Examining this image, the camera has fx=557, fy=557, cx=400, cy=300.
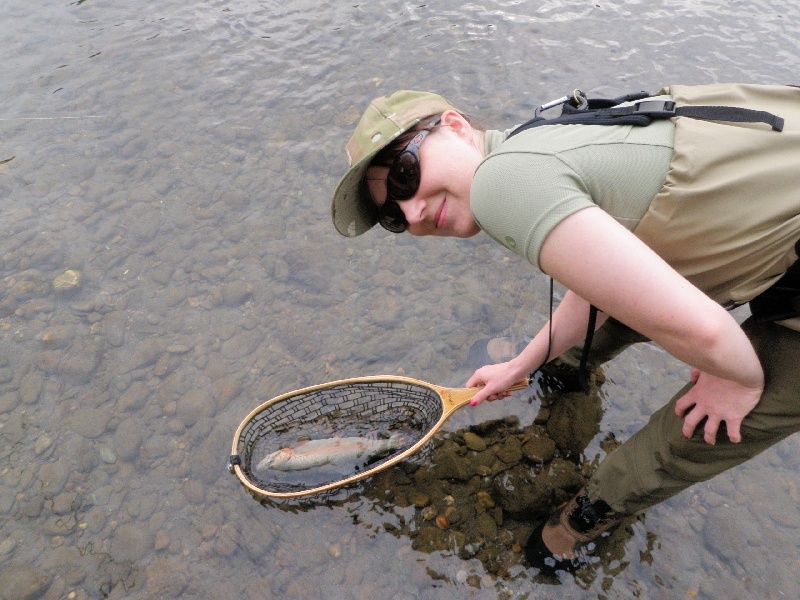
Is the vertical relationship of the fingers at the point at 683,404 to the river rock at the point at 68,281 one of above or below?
above

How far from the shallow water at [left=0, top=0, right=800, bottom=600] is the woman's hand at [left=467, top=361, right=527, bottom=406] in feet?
1.98

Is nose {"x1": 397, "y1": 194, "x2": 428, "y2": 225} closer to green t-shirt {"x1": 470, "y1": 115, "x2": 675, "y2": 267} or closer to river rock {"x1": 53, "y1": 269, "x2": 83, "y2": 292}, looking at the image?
green t-shirt {"x1": 470, "y1": 115, "x2": 675, "y2": 267}

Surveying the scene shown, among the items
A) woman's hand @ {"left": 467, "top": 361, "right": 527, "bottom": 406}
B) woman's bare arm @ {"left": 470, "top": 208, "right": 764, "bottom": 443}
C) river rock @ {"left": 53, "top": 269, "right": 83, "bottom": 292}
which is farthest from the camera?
river rock @ {"left": 53, "top": 269, "right": 83, "bottom": 292}

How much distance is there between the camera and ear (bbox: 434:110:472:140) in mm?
2369

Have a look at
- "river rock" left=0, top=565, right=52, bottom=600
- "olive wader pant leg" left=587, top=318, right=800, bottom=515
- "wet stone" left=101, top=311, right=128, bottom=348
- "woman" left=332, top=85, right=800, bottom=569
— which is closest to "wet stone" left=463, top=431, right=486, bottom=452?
"olive wader pant leg" left=587, top=318, right=800, bottom=515

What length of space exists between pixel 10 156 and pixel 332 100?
3428mm

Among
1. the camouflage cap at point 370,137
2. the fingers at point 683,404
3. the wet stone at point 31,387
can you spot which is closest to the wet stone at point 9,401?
the wet stone at point 31,387

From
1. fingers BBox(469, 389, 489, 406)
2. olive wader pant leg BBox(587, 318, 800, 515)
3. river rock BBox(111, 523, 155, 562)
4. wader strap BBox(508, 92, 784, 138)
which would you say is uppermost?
wader strap BBox(508, 92, 784, 138)

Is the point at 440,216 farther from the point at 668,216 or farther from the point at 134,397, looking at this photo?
the point at 134,397

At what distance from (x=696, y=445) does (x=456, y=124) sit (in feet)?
5.56

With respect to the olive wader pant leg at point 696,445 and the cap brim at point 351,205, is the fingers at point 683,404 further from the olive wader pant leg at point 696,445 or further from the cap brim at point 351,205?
the cap brim at point 351,205

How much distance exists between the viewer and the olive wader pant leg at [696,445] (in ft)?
6.73

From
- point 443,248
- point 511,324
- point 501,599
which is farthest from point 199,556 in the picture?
point 443,248

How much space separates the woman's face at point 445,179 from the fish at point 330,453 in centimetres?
161
